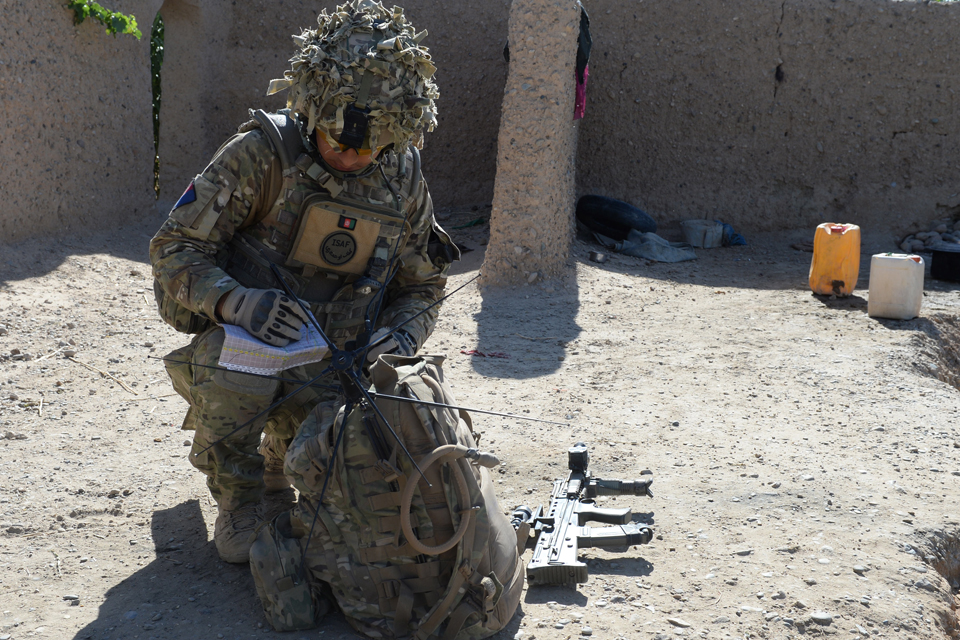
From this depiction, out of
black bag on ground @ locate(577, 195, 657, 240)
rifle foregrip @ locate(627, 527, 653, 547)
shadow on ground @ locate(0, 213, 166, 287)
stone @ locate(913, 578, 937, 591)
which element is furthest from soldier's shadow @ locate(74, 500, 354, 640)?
black bag on ground @ locate(577, 195, 657, 240)

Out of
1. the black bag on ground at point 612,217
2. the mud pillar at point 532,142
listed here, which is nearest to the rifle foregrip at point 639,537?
the mud pillar at point 532,142

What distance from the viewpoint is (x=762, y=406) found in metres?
3.91

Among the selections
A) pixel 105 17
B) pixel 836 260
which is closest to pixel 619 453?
pixel 836 260

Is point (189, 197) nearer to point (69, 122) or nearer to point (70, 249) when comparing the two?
point (70, 249)

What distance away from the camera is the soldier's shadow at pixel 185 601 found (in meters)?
2.13

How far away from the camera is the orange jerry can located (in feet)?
19.2

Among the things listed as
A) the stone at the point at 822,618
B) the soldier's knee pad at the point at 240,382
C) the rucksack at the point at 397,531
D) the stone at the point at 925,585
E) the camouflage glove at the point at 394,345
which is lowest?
the stone at the point at 822,618

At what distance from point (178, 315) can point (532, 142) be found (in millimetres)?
3701

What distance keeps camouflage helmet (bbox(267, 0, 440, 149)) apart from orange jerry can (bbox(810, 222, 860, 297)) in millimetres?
4306

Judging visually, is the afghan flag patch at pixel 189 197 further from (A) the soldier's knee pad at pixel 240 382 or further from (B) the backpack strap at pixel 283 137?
(A) the soldier's knee pad at pixel 240 382

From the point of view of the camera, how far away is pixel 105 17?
6.25 metres

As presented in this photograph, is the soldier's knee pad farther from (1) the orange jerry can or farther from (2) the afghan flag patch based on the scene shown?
(1) the orange jerry can

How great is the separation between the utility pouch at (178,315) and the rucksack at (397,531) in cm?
69

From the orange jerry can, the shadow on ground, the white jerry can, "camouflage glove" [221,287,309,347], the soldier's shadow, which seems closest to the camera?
the soldier's shadow
